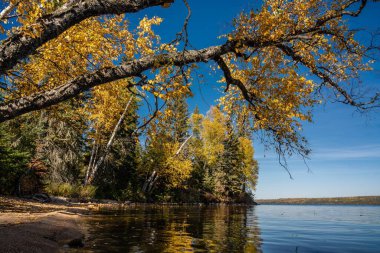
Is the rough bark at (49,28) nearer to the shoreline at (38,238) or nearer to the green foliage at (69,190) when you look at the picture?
the shoreline at (38,238)

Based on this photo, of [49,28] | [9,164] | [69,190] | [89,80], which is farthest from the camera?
[69,190]

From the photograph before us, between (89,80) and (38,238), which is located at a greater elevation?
(89,80)

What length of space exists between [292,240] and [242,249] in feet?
10.1

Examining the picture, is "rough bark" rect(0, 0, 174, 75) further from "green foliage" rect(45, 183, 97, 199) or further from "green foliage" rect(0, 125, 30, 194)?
"green foliage" rect(45, 183, 97, 199)

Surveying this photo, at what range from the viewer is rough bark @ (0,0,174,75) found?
452 cm

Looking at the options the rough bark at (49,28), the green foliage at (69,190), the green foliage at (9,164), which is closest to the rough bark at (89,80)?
the rough bark at (49,28)

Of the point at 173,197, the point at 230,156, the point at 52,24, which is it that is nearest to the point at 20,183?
the point at 52,24

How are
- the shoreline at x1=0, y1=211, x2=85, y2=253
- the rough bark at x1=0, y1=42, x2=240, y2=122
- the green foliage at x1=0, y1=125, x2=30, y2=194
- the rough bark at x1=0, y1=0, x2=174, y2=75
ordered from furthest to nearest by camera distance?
the green foliage at x1=0, y1=125, x2=30, y2=194 → the rough bark at x1=0, y1=42, x2=240, y2=122 → the shoreline at x1=0, y1=211, x2=85, y2=253 → the rough bark at x1=0, y1=0, x2=174, y2=75

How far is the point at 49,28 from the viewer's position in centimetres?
455

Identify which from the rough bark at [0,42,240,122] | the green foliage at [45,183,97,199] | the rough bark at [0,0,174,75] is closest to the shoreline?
the rough bark at [0,42,240,122]

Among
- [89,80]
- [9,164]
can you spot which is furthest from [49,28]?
[9,164]

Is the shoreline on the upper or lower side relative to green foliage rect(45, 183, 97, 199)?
lower

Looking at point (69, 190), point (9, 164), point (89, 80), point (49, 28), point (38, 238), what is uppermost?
point (49, 28)

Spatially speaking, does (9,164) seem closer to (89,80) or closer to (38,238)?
(38,238)
